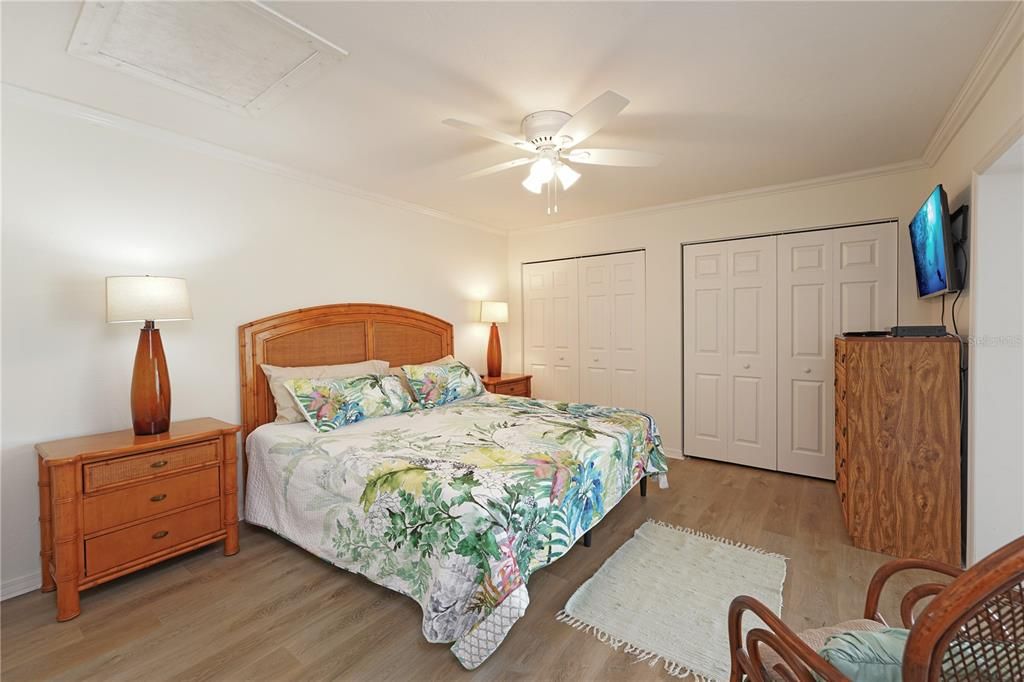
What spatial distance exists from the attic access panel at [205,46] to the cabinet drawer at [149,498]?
1.94m

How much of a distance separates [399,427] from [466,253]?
2.51 metres

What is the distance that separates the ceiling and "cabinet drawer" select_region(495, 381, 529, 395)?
218 cm

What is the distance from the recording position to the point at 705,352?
426 cm

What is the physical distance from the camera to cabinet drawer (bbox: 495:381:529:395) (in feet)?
15.2

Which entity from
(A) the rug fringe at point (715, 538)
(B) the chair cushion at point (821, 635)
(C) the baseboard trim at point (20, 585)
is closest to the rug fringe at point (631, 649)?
(B) the chair cushion at point (821, 635)

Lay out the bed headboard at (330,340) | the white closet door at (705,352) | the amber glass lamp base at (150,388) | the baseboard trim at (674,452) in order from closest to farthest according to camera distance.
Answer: the amber glass lamp base at (150,388)
the bed headboard at (330,340)
the white closet door at (705,352)
the baseboard trim at (674,452)

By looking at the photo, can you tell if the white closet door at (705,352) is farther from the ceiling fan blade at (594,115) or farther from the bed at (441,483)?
the ceiling fan blade at (594,115)

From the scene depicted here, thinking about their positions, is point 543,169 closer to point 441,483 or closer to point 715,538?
point 441,483

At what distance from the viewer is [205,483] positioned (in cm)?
246

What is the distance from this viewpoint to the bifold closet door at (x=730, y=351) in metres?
3.97

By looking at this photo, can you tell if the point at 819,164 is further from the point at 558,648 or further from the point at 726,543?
the point at 558,648

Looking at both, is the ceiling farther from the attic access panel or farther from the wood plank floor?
the wood plank floor

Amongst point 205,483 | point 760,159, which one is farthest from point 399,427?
point 760,159

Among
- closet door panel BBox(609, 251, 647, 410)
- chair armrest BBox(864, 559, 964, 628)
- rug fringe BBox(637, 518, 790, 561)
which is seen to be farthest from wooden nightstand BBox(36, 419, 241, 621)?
closet door panel BBox(609, 251, 647, 410)
